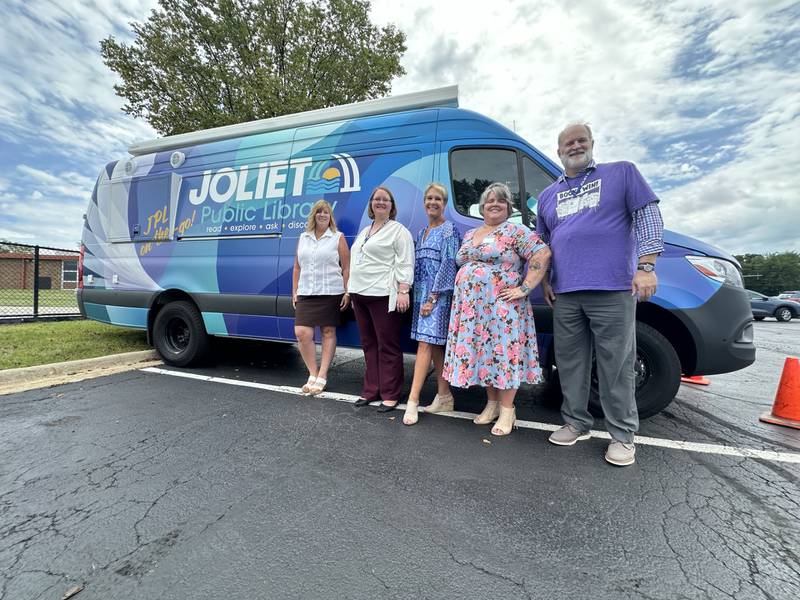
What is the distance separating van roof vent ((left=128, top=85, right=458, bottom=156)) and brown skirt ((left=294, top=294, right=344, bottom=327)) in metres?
1.92

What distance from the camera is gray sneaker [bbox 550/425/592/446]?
265 centimetres

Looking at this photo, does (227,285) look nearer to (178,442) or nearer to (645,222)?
(178,442)

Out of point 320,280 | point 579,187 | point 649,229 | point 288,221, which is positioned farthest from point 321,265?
point 649,229

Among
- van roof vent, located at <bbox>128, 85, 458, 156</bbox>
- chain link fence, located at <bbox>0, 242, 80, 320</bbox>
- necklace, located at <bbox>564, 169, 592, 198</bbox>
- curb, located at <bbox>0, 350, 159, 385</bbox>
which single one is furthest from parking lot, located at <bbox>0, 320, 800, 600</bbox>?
chain link fence, located at <bbox>0, 242, 80, 320</bbox>

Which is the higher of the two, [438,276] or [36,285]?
[438,276]

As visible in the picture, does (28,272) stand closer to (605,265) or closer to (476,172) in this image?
(476,172)

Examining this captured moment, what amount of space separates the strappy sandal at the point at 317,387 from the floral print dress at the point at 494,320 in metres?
1.50

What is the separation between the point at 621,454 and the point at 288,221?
3.53 m

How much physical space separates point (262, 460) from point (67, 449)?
1.37 m

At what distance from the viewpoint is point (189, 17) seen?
10.3 meters

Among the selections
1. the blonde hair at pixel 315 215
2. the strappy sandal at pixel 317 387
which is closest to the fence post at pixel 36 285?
the strappy sandal at pixel 317 387

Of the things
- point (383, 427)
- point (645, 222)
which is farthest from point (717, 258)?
point (383, 427)

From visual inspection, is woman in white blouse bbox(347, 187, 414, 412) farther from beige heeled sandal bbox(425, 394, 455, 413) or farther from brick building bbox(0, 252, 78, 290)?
brick building bbox(0, 252, 78, 290)

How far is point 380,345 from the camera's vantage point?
3311mm
